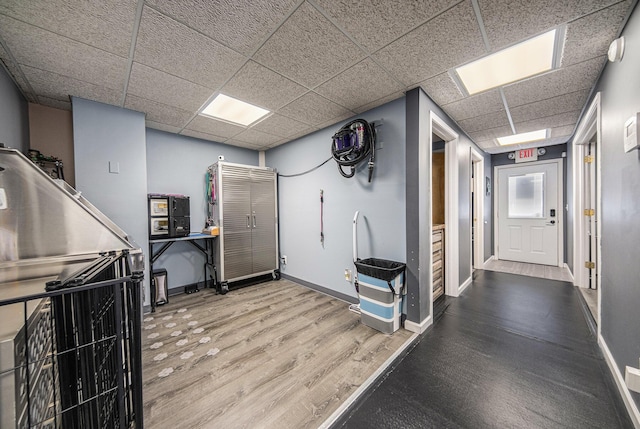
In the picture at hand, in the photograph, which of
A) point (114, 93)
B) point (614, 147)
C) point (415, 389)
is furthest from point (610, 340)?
point (114, 93)

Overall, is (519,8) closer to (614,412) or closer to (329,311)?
(614,412)

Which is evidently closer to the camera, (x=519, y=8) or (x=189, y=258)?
(x=519, y=8)

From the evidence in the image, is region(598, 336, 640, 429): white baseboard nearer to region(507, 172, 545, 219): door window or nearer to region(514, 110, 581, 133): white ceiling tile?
region(514, 110, 581, 133): white ceiling tile

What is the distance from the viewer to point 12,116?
6.82 ft

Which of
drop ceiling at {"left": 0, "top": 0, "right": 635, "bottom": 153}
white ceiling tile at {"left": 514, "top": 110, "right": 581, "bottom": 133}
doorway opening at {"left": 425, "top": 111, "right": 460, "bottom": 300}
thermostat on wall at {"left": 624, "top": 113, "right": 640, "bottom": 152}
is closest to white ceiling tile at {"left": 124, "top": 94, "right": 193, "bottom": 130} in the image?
drop ceiling at {"left": 0, "top": 0, "right": 635, "bottom": 153}

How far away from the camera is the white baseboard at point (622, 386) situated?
52.5 inches

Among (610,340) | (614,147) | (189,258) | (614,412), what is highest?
(614,147)

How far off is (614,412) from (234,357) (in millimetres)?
2644

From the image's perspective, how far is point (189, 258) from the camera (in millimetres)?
3707

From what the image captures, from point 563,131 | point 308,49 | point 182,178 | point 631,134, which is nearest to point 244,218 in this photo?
point 182,178

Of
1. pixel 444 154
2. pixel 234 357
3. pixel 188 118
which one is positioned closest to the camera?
pixel 234 357

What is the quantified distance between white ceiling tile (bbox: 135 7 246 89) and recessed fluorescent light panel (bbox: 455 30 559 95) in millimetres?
2029

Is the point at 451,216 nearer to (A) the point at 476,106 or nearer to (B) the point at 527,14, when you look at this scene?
(A) the point at 476,106

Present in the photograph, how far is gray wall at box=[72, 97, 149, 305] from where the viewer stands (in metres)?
2.46
